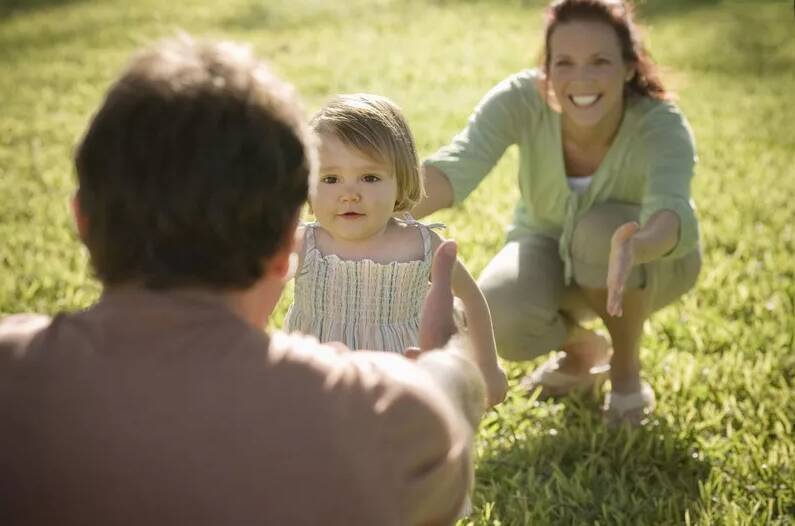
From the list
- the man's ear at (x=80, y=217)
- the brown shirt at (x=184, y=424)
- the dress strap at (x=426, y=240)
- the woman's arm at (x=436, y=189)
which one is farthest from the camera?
the woman's arm at (x=436, y=189)

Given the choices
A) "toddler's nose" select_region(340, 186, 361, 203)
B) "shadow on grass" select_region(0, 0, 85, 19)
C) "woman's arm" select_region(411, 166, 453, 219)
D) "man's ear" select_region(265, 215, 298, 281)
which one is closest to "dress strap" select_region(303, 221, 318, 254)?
"toddler's nose" select_region(340, 186, 361, 203)

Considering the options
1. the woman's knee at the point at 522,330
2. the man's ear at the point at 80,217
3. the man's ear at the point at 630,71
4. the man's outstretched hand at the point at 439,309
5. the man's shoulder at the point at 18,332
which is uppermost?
the man's ear at the point at 80,217

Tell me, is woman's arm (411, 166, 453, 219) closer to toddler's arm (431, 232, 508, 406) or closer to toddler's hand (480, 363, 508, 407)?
toddler's arm (431, 232, 508, 406)

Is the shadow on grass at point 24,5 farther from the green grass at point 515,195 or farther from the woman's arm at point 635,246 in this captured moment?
the woman's arm at point 635,246

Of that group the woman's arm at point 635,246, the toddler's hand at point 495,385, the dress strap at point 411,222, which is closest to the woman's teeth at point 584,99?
the woman's arm at point 635,246

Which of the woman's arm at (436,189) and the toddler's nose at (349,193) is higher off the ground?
the toddler's nose at (349,193)

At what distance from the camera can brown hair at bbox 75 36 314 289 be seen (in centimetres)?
139

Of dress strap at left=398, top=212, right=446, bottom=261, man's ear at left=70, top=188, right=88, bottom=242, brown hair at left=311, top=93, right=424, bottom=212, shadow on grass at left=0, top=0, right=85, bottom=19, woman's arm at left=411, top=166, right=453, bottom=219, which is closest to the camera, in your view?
man's ear at left=70, top=188, right=88, bottom=242

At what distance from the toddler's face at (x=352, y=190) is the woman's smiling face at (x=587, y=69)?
1162mm

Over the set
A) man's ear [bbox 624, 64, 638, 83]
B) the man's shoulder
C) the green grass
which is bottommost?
the green grass

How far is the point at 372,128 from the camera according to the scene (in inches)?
103

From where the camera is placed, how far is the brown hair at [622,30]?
11.9 feet

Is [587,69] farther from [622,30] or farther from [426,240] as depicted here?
[426,240]

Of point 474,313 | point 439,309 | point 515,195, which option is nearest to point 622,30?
point 474,313
